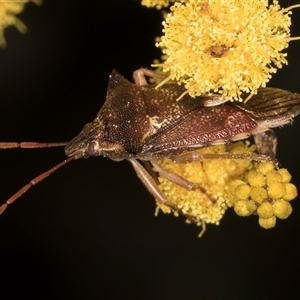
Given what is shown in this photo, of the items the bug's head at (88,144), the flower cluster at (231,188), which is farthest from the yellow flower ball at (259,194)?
the bug's head at (88,144)

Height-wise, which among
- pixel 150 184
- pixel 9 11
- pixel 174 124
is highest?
pixel 9 11

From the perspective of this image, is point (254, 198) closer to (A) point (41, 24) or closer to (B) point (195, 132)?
(B) point (195, 132)

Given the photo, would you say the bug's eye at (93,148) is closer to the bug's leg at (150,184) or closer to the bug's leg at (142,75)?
the bug's leg at (150,184)

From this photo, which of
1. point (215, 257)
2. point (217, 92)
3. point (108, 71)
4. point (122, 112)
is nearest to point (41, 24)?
point (108, 71)

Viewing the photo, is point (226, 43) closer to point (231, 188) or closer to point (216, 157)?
point (216, 157)

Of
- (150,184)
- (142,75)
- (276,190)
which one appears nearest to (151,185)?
(150,184)

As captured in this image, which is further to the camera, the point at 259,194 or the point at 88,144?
the point at 88,144
